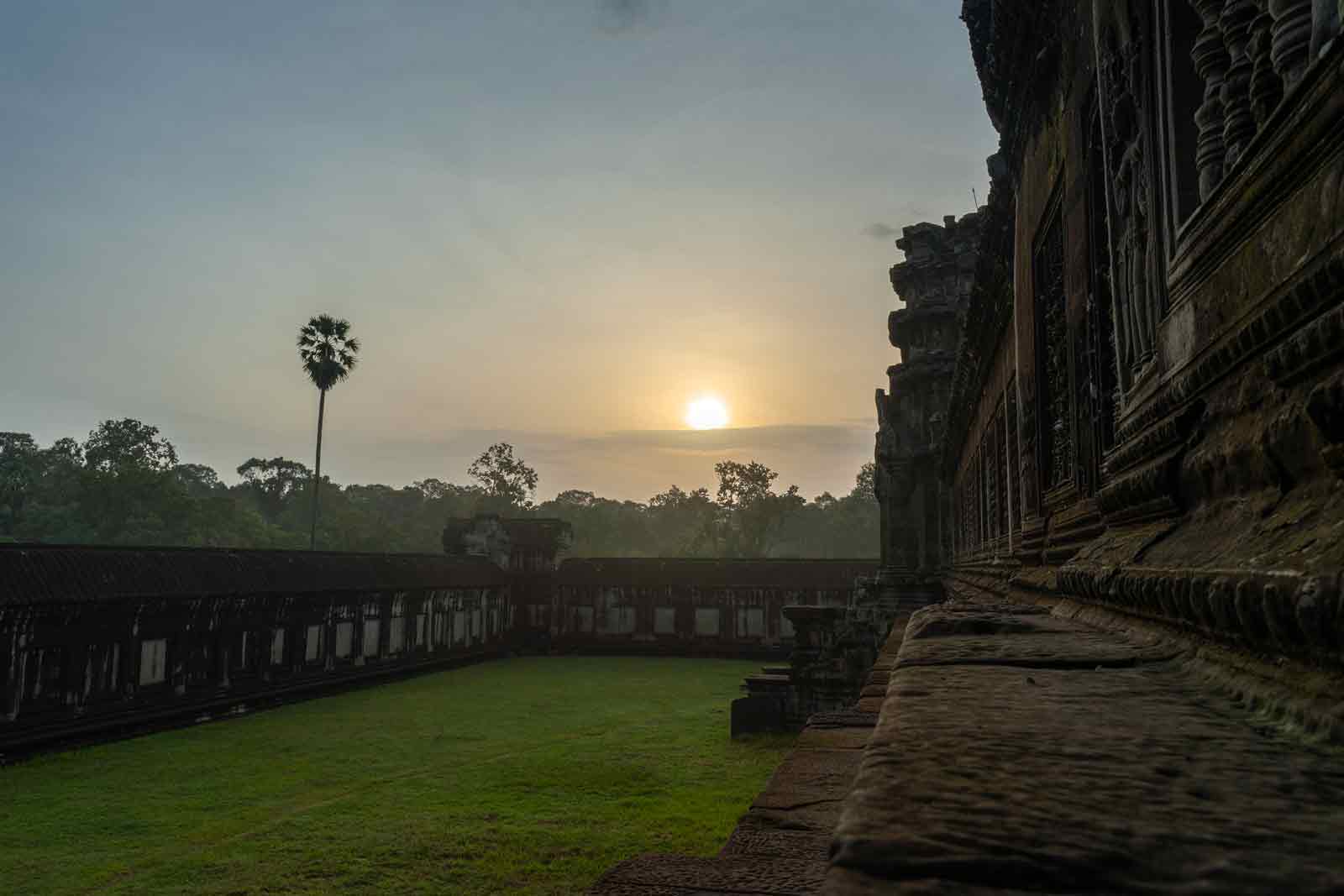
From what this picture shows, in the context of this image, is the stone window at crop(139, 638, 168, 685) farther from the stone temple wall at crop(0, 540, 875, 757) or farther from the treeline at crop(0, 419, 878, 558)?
the treeline at crop(0, 419, 878, 558)

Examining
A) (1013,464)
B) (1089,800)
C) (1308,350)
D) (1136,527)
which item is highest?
(1013,464)

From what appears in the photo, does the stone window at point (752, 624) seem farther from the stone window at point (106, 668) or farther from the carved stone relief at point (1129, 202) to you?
the carved stone relief at point (1129, 202)

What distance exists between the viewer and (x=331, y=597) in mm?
23438

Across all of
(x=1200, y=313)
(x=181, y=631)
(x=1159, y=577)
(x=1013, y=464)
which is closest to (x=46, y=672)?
(x=181, y=631)

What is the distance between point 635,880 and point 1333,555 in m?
2.48

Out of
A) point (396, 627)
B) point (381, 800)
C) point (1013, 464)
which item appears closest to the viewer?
point (1013, 464)

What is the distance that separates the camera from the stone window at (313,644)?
22.2 metres

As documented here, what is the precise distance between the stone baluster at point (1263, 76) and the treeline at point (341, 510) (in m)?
47.9

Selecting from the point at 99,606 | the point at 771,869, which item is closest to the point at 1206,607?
the point at 771,869

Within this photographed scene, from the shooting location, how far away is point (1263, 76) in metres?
2.09

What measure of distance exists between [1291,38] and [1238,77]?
16.1 inches

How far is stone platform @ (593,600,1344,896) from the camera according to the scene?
94 cm

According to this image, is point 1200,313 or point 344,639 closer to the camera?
point 1200,313

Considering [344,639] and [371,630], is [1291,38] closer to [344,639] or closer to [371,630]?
[344,639]
